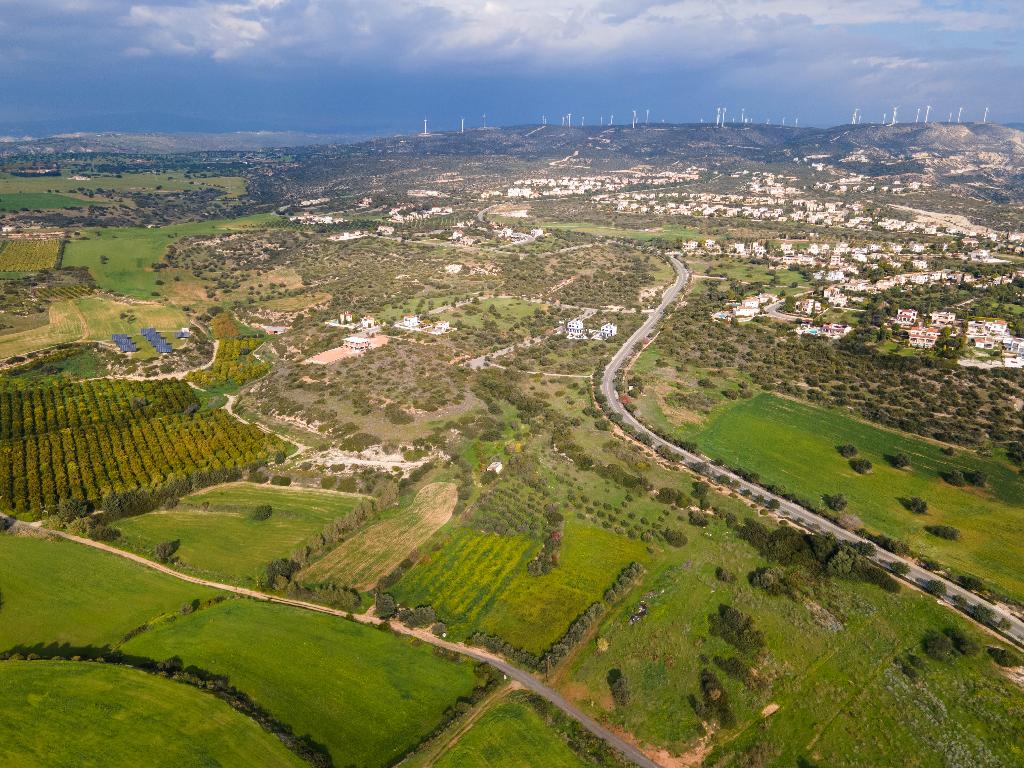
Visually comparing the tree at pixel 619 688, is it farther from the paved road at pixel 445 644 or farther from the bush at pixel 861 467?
the bush at pixel 861 467

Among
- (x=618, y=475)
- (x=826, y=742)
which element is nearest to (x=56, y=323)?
(x=618, y=475)

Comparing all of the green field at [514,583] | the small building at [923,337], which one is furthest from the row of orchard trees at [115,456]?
the small building at [923,337]

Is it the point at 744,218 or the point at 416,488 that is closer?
the point at 416,488

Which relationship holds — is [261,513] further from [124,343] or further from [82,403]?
[124,343]

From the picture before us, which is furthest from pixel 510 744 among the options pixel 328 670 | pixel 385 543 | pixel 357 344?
pixel 357 344

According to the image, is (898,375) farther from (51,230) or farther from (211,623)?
(51,230)

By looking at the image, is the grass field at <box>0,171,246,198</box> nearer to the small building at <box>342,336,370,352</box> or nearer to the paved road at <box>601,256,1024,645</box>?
the small building at <box>342,336,370,352</box>

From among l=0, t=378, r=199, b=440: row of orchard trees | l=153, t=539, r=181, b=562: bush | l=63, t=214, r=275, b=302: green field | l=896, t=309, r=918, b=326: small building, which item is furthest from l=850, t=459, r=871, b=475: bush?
l=63, t=214, r=275, b=302: green field
